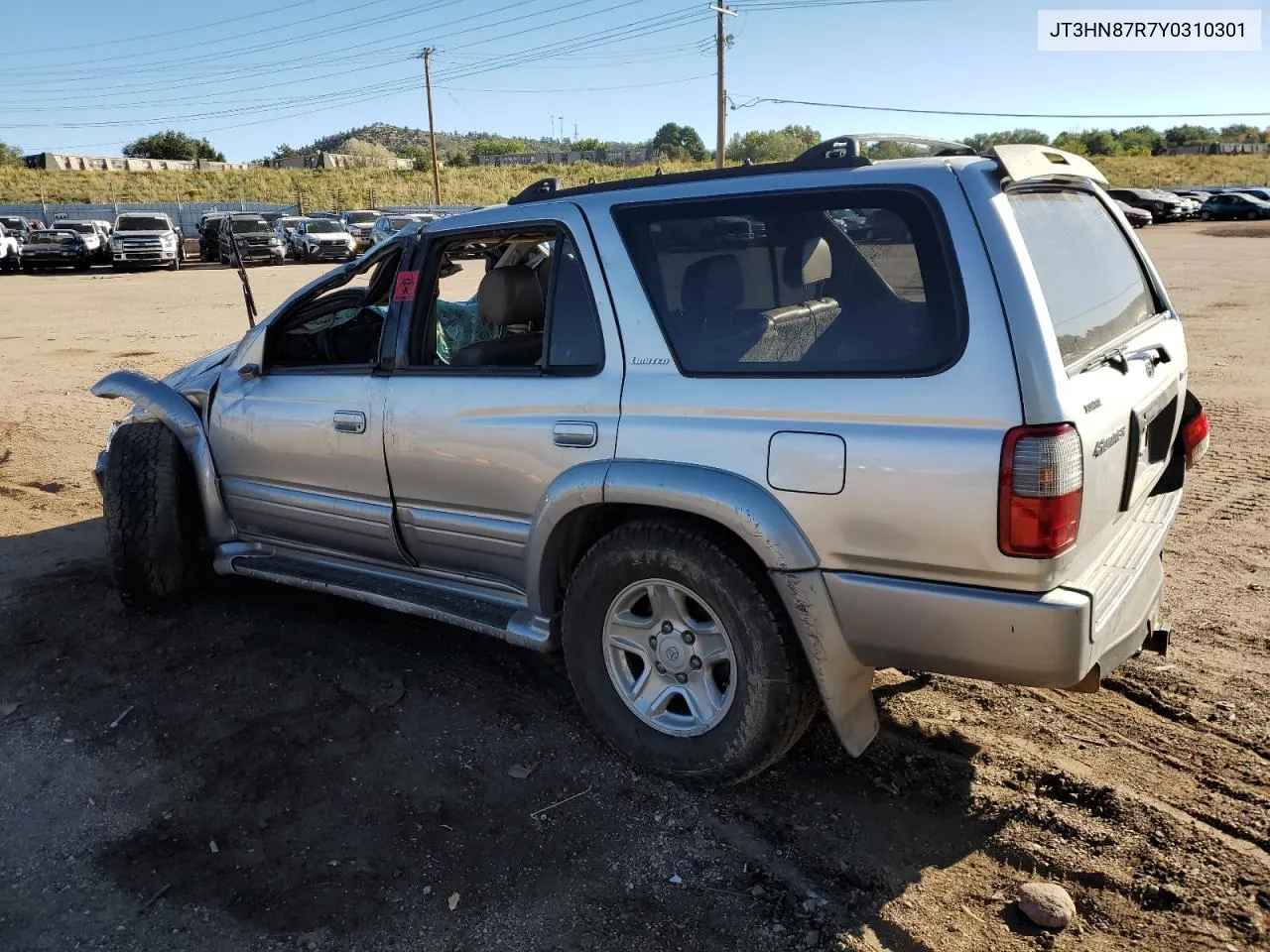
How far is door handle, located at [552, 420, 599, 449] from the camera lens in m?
3.20

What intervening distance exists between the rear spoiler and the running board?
2.10 meters

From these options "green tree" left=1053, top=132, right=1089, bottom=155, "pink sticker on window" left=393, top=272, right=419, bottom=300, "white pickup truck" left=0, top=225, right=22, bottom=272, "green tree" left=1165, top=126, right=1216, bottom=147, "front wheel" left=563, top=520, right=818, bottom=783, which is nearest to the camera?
"front wheel" left=563, top=520, right=818, bottom=783

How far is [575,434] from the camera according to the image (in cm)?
324

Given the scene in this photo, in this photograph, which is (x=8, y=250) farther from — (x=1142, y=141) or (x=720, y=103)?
(x=1142, y=141)

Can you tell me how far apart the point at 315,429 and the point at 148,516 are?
106 centimetres

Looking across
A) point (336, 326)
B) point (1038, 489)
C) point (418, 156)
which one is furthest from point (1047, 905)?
point (418, 156)

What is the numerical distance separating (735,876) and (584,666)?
88 cm

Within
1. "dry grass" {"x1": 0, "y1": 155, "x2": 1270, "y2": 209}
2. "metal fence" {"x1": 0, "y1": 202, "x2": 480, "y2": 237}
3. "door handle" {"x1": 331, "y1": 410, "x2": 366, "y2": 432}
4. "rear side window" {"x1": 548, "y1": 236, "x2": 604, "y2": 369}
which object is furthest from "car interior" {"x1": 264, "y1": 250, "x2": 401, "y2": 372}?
"dry grass" {"x1": 0, "y1": 155, "x2": 1270, "y2": 209}

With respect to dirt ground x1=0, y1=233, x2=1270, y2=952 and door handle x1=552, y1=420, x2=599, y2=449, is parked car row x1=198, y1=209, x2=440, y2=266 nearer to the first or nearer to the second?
dirt ground x1=0, y1=233, x2=1270, y2=952

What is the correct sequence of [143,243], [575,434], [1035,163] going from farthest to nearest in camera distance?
1. [143,243]
2. [575,434]
3. [1035,163]

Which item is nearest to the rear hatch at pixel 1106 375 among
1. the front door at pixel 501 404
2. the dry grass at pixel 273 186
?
the front door at pixel 501 404

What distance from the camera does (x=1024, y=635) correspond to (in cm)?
251

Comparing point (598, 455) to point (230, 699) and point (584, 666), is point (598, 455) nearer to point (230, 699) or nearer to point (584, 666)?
point (584, 666)

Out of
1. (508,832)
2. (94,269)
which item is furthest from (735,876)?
(94,269)
